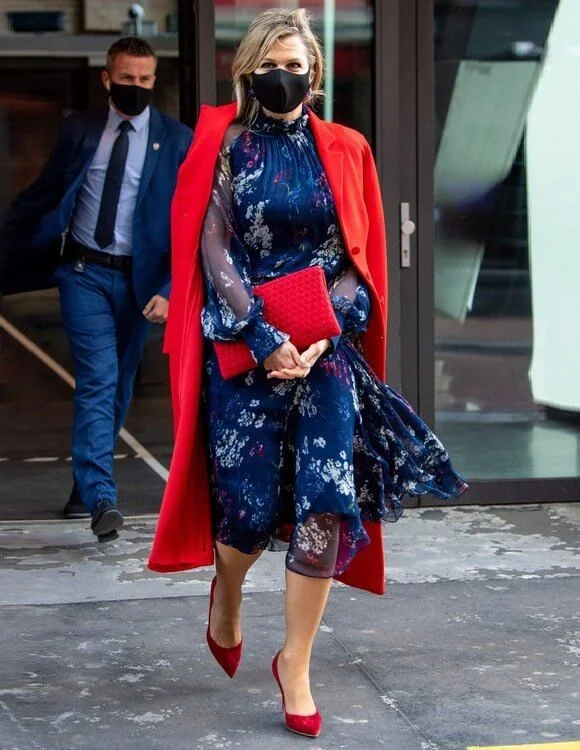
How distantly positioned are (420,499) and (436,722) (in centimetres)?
268

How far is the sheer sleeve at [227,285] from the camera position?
12.5 feet

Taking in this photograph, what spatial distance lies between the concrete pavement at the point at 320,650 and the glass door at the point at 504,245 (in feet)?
2.35

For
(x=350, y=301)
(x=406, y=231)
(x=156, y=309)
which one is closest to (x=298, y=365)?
(x=350, y=301)

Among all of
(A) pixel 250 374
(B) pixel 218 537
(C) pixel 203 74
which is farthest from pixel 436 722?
(C) pixel 203 74

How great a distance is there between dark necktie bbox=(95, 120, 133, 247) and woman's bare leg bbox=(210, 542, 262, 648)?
7.29 ft

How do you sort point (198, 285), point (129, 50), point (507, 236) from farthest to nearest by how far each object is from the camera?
1. point (507, 236)
2. point (129, 50)
3. point (198, 285)

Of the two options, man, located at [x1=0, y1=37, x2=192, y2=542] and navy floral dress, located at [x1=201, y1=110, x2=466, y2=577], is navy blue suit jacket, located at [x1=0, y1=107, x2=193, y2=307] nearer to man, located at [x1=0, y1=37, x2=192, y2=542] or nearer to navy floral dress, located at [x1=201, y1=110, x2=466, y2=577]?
man, located at [x1=0, y1=37, x2=192, y2=542]

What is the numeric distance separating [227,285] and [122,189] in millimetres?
2284

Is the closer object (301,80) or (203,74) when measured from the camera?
(301,80)

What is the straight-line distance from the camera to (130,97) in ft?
19.7

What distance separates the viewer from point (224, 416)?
12.9ft

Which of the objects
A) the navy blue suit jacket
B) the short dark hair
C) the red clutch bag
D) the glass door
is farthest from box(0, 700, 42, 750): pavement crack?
the glass door

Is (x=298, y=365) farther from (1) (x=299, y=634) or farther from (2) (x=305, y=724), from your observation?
(2) (x=305, y=724)

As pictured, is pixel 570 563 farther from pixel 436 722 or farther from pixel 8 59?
pixel 8 59
